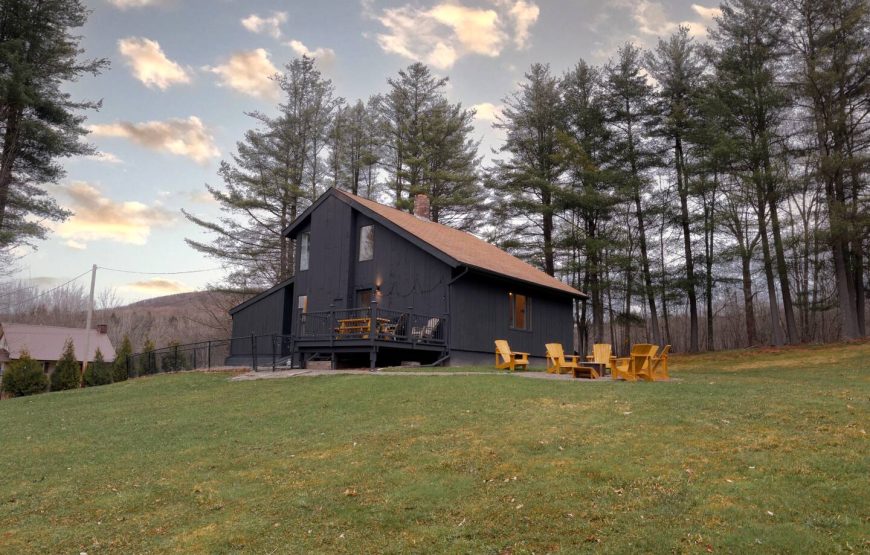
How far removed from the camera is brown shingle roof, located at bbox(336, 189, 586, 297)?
66.1ft

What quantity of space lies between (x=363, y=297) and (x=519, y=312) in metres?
6.03

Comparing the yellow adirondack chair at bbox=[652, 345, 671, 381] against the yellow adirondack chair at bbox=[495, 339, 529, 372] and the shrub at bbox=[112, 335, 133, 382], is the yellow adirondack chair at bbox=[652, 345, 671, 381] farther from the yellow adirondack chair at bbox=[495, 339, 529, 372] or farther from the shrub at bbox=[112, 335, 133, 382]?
the shrub at bbox=[112, 335, 133, 382]

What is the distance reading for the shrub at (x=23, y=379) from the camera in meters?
24.5

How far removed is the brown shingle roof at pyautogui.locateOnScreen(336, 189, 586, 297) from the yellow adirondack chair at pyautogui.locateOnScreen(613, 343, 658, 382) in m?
6.36

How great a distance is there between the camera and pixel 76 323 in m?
68.4

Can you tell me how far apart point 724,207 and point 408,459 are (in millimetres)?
28224

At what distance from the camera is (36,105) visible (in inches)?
1077

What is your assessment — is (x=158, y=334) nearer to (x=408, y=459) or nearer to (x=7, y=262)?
(x=7, y=262)

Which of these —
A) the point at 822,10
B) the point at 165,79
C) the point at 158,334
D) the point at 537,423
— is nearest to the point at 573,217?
the point at 822,10

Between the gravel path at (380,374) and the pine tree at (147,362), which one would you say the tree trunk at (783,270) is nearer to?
the gravel path at (380,374)

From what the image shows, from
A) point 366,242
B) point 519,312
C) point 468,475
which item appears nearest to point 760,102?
point 519,312

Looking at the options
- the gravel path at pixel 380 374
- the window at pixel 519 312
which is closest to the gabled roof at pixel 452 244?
the window at pixel 519 312

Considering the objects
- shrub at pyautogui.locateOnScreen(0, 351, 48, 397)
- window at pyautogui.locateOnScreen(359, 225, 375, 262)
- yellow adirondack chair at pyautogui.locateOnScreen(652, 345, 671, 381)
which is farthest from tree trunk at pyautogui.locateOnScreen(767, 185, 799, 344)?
shrub at pyautogui.locateOnScreen(0, 351, 48, 397)

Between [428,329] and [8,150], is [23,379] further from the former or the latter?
[428,329]
